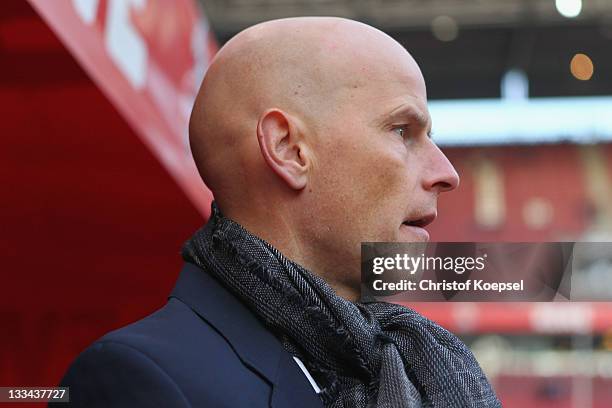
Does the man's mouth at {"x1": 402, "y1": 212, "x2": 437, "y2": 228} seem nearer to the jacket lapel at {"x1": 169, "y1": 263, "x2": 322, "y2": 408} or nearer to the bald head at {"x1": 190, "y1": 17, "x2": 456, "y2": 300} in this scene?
the bald head at {"x1": 190, "y1": 17, "x2": 456, "y2": 300}

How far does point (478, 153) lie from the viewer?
35.1 ft

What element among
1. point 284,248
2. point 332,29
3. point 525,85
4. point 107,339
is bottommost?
point 107,339

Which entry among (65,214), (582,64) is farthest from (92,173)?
(582,64)

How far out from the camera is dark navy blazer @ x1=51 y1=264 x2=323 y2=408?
74cm

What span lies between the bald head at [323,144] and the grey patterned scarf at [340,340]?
0.14 ft

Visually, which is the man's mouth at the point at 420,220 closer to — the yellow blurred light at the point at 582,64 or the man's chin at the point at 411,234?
the man's chin at the point at 411,234

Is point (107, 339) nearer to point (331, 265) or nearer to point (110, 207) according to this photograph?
point (331, 265)

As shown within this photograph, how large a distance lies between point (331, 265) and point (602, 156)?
34.8 ft

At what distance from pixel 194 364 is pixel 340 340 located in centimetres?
12

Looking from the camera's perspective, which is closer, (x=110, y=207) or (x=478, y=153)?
(x=110, y=207)

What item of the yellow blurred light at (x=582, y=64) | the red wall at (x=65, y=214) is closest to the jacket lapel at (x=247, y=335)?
the red wall at (x=65, y=214)

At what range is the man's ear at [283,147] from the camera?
33.6 inches

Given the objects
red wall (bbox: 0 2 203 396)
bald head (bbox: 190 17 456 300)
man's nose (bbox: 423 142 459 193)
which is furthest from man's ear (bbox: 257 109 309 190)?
red wall (bbox: 0 2 203 396)

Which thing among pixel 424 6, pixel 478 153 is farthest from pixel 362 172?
pixel 478 153
